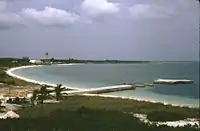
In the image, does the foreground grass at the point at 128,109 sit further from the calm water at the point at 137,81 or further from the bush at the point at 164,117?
the calm water at the point at 137,81

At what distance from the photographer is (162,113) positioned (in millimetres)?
24172

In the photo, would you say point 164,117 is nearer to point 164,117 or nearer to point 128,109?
point 164,117

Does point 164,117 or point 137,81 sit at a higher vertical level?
point 164,117

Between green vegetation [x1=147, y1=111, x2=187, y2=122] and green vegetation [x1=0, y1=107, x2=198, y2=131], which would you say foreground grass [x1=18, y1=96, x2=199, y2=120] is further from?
green vegetation [x1=0, y1=107, x2=198, y2=131]

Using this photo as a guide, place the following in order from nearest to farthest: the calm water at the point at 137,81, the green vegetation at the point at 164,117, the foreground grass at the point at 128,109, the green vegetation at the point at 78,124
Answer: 1. the green vegetation at the point at 78,124
2. the green vegetation at the point at 164,117
3. the foreground grass at the point at 128,109
4. the calm water at the point at 137,81

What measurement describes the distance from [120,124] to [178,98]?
976 inches

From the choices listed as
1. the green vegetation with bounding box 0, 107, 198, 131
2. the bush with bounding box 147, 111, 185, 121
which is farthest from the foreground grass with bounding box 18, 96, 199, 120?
the green vegetation with bounding box 0, 107, 198, 131

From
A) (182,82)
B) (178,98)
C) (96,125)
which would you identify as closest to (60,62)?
(182,82)

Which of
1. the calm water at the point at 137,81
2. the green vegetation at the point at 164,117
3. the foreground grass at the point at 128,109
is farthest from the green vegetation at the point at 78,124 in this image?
the calm water at the point at 137,81

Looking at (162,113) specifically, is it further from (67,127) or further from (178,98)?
(178,98)

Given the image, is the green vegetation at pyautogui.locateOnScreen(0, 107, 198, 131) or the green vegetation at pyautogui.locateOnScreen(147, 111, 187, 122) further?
the green vegetation at pyautogui.locateOnScreen(147, 111, 187, 122)

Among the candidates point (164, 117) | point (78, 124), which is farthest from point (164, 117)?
point (78, 124)

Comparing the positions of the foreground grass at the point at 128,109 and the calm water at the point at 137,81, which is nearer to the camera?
the foreground grass at the point at 128,109

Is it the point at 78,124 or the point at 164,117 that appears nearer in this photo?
the point at 78,124
